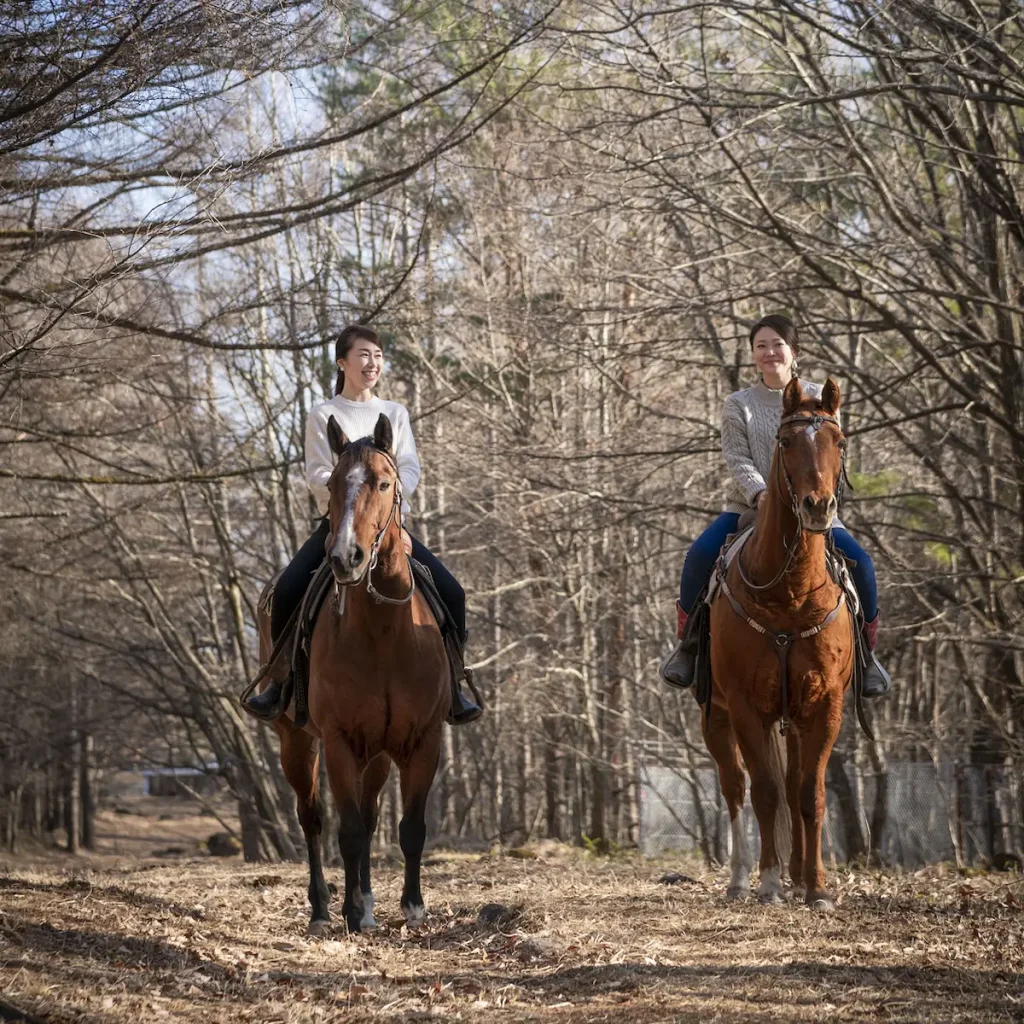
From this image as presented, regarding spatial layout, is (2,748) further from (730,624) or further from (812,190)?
(730,624)

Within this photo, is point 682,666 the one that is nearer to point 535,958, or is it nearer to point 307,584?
point 307,584

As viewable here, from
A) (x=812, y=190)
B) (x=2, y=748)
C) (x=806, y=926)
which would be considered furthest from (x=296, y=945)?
(x=2, y=748)

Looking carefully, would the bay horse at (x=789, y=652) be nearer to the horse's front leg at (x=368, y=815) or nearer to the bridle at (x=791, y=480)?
the bridle at (x=791, y=480)

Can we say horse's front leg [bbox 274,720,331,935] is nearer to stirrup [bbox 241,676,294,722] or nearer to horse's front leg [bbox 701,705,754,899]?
stirrup [bbox 241,676,294,722]

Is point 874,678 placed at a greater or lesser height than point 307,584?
lesser

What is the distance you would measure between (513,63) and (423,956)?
12984 mm

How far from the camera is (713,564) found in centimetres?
892

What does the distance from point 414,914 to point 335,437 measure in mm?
2605

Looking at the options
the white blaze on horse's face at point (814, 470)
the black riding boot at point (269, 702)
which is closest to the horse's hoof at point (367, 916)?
the black riding boot at point (269, 702)

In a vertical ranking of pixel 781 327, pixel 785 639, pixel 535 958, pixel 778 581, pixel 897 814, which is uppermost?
pixel 781 327

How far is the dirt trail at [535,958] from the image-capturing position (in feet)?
17.1

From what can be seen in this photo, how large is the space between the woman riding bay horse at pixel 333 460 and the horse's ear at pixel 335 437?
0.56 metres

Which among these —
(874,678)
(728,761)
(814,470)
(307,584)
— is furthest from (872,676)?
(307,584)

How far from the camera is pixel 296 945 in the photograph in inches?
275
